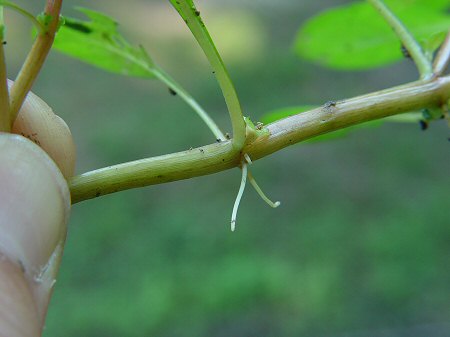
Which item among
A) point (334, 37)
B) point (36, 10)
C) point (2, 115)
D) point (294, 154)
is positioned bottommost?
point (294, 154)

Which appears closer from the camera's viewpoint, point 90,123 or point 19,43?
point 90,123

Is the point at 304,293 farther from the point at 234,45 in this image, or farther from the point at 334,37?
the point at 234,45

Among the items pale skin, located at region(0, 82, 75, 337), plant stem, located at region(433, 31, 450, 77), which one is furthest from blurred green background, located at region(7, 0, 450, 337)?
pale skin, located at region(0, 82, 75, 337)

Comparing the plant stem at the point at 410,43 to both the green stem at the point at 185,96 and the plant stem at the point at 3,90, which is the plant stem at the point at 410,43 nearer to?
the green stem at the point at 185,96

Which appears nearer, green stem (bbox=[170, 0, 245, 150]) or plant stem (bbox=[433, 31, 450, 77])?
green stem (bbox=[170, 0, 245, 150])

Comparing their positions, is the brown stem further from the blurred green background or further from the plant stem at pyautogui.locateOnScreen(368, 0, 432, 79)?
the blurred green background

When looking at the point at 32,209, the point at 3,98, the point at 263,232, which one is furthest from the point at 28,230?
the point at 263,232

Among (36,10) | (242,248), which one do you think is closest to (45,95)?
(36,10)

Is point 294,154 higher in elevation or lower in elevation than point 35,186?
lower
